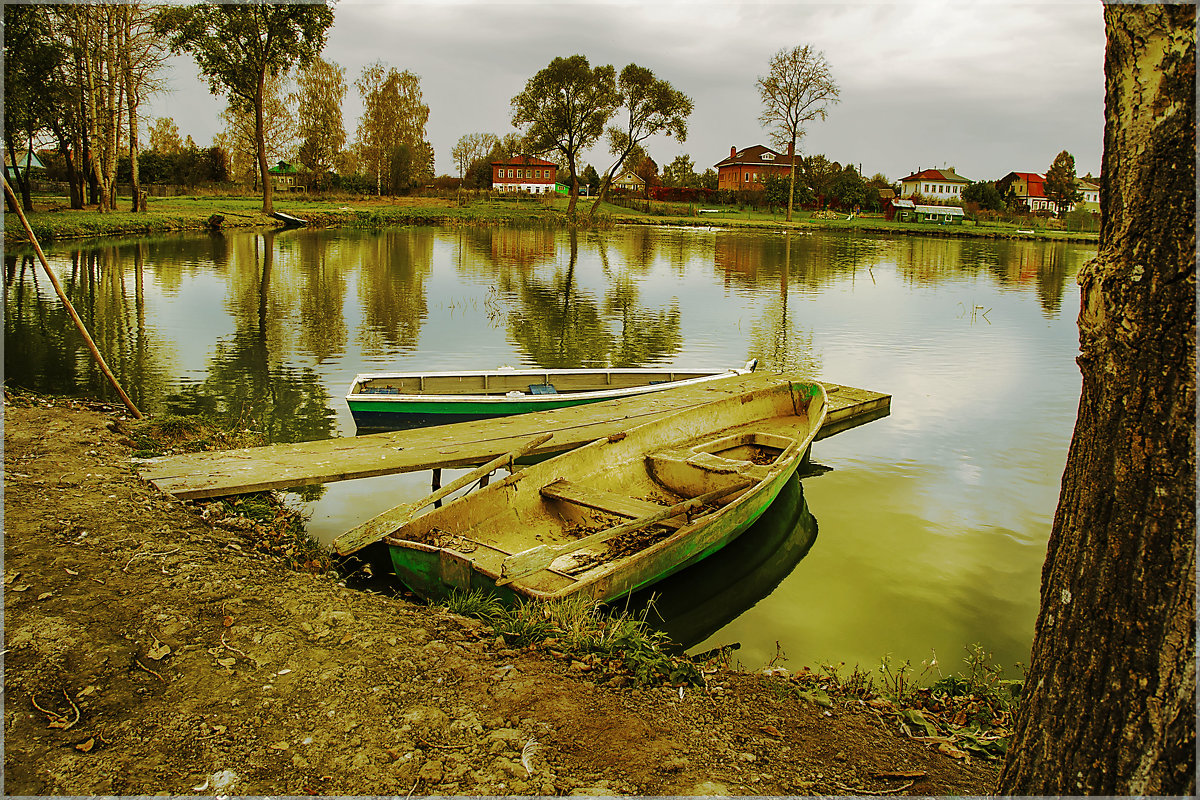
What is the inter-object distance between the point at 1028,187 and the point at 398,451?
A: 123m

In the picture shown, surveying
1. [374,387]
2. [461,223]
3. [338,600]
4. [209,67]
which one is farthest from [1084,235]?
[338,600]

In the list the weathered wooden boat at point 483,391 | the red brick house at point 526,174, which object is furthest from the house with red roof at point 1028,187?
the weathered wooden boat at point 483,391

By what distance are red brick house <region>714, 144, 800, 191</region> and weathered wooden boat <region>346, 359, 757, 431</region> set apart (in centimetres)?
8681

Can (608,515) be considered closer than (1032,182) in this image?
Yes

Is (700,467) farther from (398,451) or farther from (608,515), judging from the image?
(398,451)

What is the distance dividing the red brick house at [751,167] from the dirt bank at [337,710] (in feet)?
308

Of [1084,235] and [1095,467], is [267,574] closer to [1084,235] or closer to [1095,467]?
[1095,467]

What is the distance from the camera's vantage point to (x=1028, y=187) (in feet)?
362

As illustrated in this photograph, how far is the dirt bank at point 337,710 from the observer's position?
3316 mm

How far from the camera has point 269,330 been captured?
16875 mm

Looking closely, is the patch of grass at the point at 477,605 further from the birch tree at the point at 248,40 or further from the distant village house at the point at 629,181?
the distant village house at the point at 629,181

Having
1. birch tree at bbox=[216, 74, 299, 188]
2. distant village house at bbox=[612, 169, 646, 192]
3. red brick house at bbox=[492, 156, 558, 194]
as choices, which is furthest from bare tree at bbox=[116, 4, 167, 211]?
distant village house at bbox=[612, 169, 646, 192]

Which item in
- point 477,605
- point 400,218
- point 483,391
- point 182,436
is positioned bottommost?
point 477,605

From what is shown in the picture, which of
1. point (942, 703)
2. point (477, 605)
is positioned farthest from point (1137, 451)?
point (477, 605)
